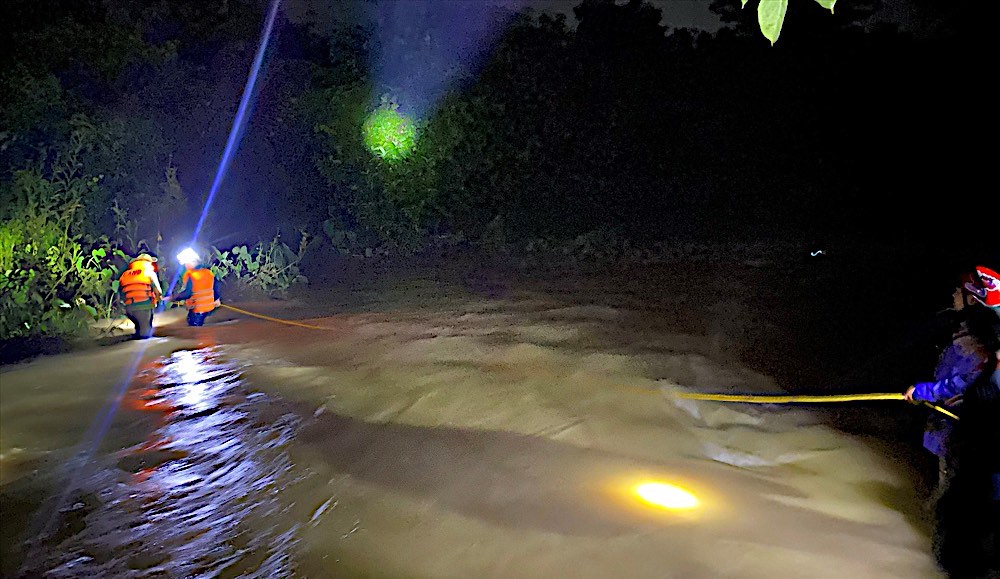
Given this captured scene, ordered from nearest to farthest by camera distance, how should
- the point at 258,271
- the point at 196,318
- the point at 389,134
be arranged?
the point at 196,318 < the point at 258,271 < the point at 389,134

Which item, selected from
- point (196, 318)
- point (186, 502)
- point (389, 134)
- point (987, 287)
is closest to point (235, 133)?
point (389, 134)

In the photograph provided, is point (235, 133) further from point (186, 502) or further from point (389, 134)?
point (186, 502)

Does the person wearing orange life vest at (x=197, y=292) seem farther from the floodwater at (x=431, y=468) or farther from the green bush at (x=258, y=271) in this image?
the green bush at (x=258, y=271)

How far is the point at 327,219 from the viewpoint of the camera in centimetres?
1833

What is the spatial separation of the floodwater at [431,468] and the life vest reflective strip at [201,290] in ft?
2.59

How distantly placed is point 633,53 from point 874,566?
2024 cm

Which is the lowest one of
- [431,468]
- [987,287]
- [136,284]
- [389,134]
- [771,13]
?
[431,468]

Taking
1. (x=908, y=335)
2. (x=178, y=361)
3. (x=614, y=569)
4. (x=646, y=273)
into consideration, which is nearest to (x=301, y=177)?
(x=646, y=273)

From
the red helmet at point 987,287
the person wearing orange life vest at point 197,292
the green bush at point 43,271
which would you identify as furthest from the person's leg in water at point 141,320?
the red helmet at point 987,287

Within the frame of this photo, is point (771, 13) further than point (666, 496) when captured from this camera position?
No

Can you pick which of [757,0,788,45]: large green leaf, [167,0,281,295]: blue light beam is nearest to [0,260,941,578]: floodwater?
[757,0,788,45]: large green leaf

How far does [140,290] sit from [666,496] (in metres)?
6.66

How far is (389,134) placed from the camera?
17.3m

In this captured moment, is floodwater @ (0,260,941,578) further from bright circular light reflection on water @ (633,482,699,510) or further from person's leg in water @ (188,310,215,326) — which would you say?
person's leg in water @ (188,310,215,326)
